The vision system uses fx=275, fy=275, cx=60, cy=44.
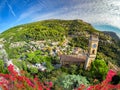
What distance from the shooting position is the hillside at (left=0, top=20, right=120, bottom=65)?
A: 16547 mm

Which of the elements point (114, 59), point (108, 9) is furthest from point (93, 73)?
point (114, 59)

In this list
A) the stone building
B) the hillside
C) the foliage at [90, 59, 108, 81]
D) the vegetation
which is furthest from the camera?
the hillside

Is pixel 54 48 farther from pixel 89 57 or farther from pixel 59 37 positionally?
pixel 89 57

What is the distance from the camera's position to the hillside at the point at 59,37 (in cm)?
1655

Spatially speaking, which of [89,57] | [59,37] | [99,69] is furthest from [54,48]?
[99,69]

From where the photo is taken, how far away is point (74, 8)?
13.7 m

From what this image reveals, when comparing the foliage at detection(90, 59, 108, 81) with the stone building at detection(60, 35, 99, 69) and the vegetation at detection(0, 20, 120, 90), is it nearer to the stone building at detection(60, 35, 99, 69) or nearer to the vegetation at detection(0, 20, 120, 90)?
the vegetation at detection(0, 20, 120, 90)

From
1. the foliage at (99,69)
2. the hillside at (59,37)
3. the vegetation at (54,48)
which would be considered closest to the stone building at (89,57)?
the vegetation at (54,48)

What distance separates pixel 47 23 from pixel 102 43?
5.87 meters

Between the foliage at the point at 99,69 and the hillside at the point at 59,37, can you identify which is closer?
the foliage at the point at 99,69

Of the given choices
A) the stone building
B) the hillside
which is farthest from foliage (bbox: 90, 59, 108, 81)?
the hillside

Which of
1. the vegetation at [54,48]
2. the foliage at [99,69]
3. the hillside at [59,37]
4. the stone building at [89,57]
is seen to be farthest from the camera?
the hillside at [59,37]

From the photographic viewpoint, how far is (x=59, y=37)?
19.8 m

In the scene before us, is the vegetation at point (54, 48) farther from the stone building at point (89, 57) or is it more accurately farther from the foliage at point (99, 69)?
the stone building at point (89, 57)
